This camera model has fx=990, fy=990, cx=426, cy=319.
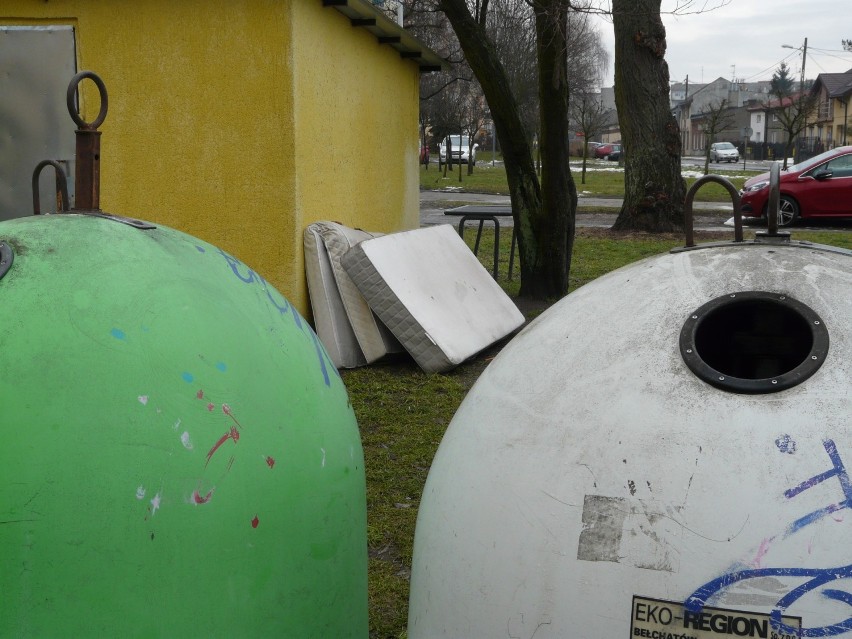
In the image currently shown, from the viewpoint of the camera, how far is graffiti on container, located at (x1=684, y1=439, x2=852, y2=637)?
165 centimetres

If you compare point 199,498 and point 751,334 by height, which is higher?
point 751,334

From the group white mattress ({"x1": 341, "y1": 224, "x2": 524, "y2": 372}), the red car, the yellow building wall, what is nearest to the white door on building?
the yellow building wall

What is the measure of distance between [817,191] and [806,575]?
57.6ft

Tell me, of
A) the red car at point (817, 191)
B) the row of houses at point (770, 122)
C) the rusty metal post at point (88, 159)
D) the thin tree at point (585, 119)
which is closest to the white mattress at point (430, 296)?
the rusty metal post at point (88, 159)

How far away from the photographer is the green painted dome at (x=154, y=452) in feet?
6.23

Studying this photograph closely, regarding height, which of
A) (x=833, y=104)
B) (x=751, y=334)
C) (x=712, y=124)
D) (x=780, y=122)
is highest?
(x=833, y=104)

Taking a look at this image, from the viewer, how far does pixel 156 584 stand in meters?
1.96

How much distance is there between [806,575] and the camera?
65.5 inches

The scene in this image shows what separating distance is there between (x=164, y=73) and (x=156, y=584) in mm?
6028

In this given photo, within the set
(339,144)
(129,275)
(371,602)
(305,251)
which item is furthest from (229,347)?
(339,144)

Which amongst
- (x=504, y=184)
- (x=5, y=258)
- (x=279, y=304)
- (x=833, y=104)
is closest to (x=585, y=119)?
(x=504, y=184)

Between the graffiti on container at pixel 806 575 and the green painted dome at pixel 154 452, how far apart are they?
93 centimetres

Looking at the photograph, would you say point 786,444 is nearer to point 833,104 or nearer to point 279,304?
point 279,304

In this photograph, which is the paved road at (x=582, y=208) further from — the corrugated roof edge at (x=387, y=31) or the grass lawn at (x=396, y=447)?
the grass lawn at (x=396, y=447)
